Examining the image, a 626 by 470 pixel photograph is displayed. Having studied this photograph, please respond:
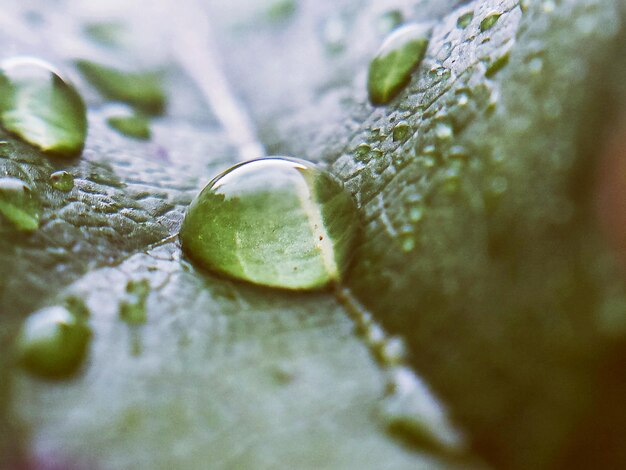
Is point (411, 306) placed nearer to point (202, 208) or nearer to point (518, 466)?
point (518, 466)

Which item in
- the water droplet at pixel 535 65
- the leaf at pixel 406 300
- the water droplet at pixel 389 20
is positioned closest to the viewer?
the leaf at pixel 406 300

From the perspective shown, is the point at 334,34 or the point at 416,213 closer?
the point at 416,213

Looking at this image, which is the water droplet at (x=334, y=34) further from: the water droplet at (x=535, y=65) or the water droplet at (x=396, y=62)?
the water droplet at (x=535, y=65)

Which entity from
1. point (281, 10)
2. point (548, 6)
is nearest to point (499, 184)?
point (548, 6)

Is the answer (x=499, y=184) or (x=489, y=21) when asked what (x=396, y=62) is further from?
(x=499, y=184)

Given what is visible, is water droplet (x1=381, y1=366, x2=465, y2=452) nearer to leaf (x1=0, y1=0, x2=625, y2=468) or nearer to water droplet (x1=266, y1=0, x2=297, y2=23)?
leaf (x1=0, y1=0, x2=625, y2=468)

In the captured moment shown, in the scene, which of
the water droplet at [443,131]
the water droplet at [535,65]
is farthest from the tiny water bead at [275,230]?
the water droplet at [535,65]
